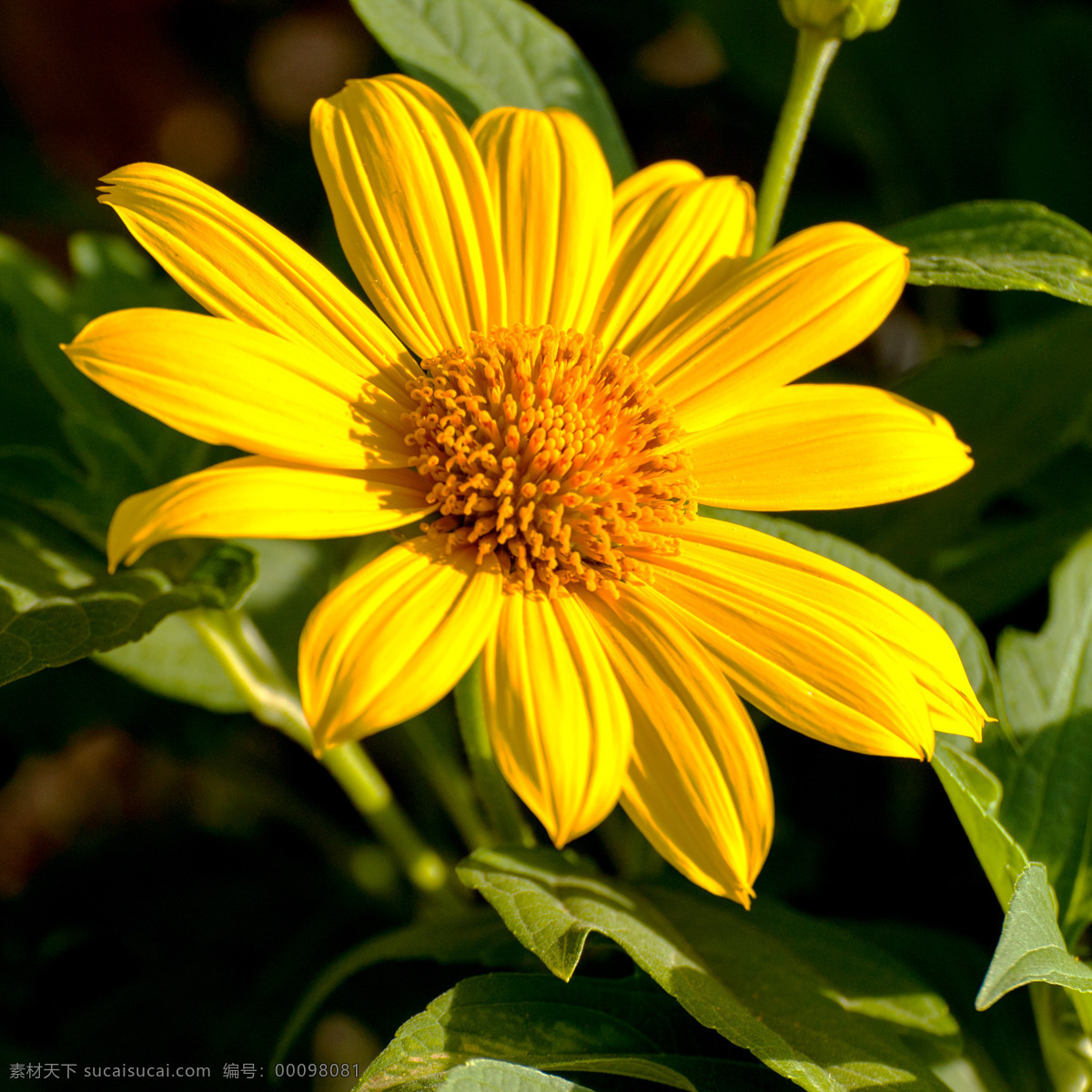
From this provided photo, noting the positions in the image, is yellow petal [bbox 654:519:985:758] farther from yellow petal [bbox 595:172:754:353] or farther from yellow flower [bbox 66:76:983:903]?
yellow petal [bbox 595:172:754:353]

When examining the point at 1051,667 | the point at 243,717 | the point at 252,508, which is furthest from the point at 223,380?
the point at 243,717

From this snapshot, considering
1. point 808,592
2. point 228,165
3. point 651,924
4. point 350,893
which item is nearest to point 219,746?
point 350,893

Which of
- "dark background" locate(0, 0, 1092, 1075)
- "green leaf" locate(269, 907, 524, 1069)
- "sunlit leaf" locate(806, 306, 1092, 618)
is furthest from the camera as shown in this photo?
"dark background" locate(0, 0, 1092, 1075)

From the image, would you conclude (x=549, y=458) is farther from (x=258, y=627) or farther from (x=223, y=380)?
(x=258, y=627)

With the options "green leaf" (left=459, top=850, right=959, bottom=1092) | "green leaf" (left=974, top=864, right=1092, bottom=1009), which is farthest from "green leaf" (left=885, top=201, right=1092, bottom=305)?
"green leaf" (left=459, top=850, right=959, bottom=1092)

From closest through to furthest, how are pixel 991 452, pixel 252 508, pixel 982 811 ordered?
pixel 252 508 < pixel 982 811 < pixel 991 452

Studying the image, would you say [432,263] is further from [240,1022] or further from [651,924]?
[240,1022]
